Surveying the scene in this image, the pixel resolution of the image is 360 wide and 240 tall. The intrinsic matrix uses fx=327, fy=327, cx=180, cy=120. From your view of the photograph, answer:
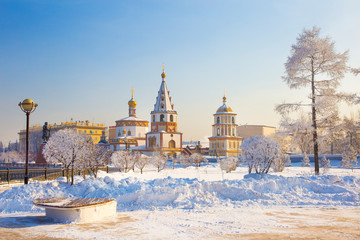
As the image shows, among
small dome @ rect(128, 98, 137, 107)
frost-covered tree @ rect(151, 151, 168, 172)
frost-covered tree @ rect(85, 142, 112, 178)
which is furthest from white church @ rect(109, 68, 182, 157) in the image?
frost-covered tree @ rect(85, 142, 112, 178)

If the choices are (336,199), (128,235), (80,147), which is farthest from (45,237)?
(336,199)

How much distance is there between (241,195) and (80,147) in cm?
729

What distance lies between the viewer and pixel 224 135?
69188 millimetres

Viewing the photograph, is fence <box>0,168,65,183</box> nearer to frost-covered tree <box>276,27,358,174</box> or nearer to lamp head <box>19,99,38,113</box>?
lamp head <box>19,99,38,113</box>

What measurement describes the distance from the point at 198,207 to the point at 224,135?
5989 centimetres

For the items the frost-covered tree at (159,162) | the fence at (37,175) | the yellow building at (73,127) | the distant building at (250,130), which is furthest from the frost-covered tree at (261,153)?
the distant building at (250,130)

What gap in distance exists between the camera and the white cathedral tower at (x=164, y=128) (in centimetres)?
6431

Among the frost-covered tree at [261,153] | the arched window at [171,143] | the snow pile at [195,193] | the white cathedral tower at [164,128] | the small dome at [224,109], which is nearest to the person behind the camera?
the snow pile at [195,193]

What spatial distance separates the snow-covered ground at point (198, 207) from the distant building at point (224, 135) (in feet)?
182

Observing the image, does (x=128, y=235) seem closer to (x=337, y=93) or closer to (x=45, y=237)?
(x=45, y=237)

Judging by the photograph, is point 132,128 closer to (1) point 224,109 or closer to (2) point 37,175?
(1) point 224,109

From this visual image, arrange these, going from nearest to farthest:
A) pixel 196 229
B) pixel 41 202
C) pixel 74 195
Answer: pixel 196 229, pixel 41 202, pixel 74 195

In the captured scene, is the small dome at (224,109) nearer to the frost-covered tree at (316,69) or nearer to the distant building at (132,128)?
the distant building at (132,128)

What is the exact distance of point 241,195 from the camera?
11.2 metres
